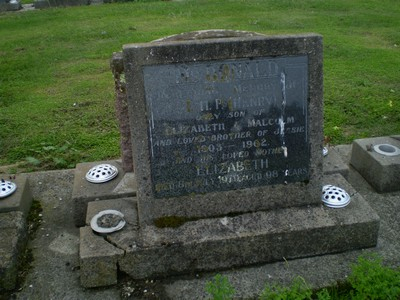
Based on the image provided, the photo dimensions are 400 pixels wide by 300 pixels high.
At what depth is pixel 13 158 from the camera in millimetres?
5609

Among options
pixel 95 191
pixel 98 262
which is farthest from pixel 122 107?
pixel 98 262

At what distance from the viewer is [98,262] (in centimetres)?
334

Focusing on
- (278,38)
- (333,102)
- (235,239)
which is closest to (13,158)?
(235,239)

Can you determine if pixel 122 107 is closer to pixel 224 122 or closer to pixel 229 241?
pixel 224 122

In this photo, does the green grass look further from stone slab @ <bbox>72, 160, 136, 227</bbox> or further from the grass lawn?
the grass lawn

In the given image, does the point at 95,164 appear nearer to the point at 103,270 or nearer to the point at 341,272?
the point at 103,270

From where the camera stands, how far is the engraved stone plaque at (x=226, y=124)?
134 inches

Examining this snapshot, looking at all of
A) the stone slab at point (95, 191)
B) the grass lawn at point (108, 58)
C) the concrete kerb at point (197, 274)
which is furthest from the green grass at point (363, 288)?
the grass lawn at point (108, 58)

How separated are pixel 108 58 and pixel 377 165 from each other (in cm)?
634

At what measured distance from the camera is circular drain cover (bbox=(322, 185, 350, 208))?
3764mm

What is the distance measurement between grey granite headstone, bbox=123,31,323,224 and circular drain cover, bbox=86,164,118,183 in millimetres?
764

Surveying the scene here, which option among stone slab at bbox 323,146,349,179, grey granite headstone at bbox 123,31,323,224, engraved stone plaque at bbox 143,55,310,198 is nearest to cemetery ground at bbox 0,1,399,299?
stone slab at bbox 323,146,349,179

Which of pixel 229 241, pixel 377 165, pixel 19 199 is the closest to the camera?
pixel 229 241

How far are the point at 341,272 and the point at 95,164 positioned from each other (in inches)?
94.7
